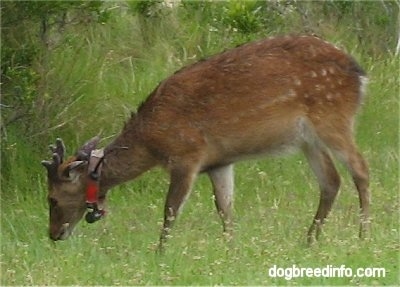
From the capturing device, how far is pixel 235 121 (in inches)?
402

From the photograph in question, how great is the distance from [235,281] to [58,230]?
2.40m

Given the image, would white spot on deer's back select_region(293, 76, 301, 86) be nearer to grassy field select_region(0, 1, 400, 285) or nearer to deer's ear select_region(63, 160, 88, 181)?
grassy field select_region(0, 1, 400, 285)

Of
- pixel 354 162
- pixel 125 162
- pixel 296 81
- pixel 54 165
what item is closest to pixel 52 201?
pixel 54 165

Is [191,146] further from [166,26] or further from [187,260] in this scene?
[166,26]

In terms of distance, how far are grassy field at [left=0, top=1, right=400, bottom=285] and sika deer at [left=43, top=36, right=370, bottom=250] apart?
36 centimetres

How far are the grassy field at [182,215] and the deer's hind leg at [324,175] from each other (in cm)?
13

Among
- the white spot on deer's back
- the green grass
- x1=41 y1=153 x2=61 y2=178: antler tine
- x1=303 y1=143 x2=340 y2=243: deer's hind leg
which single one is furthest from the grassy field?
the white spot on deer's back

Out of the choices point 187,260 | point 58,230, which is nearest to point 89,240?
point 58,230

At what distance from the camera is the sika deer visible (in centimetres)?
1011

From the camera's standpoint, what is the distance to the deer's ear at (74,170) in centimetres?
1016

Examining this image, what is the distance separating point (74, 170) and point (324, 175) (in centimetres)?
188

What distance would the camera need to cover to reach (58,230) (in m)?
10.2

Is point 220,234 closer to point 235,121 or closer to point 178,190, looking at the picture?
point 178,190

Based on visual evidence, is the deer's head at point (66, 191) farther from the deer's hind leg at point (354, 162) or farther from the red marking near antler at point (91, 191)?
the deer's hind leg at point (354, 162)
